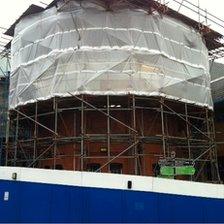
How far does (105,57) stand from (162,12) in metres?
4.04

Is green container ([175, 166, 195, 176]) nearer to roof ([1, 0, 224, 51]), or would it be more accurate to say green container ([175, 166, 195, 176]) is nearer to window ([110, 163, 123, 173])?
window ([110, 163, 123, 173])

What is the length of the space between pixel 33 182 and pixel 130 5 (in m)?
10.3

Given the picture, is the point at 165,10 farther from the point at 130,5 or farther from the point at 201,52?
the point at 201,52

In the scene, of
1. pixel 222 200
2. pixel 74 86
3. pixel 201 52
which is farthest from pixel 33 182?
pixel 201 52

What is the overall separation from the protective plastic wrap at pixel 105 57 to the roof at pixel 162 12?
33 cm

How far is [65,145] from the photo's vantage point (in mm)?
21562

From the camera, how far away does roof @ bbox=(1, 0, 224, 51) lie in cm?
2161

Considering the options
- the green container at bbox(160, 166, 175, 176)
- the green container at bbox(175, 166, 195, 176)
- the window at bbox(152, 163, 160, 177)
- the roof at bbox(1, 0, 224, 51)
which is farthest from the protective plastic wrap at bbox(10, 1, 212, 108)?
the green container at bbox(175, 166, 195, 176)

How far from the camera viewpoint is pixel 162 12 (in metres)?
22.2

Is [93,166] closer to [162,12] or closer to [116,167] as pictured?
[116,167]

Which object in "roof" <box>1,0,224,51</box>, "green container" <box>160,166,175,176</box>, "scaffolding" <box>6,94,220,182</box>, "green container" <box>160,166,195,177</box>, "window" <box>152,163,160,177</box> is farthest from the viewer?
"roof" <box>1,0,224,51</box>

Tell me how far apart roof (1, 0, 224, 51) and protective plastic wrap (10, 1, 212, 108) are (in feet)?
1.09

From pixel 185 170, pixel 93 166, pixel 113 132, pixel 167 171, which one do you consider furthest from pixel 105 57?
pixel 185 170

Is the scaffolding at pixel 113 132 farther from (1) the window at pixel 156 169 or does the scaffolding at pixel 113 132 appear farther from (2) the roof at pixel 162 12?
(2) the roof at pixel 162 12
